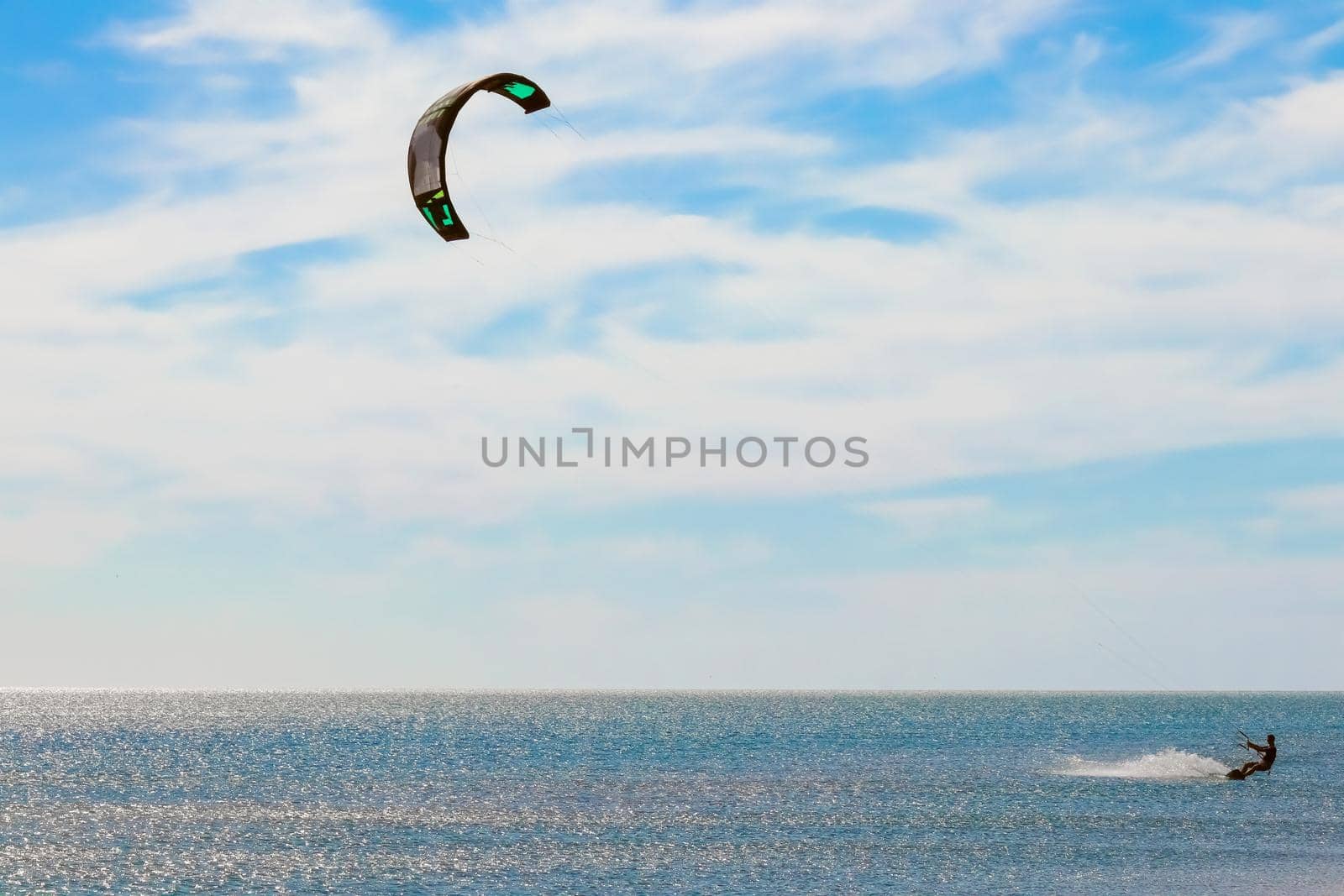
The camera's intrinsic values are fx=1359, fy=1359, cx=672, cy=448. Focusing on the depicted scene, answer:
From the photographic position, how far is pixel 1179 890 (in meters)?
31.5

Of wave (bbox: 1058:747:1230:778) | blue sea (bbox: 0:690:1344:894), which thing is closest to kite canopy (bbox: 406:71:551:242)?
blue sea (bbox: 0:690:1344:894)

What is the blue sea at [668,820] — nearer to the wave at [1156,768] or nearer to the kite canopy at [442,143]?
the wave at [1156,768]

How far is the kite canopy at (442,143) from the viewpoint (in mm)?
25609

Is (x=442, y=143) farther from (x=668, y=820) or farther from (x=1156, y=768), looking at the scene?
(x=1156, y=768)

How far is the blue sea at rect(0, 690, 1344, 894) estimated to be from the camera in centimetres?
3322

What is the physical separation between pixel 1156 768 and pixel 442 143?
51895 mm

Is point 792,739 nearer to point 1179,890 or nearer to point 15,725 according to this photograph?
point 1179,890

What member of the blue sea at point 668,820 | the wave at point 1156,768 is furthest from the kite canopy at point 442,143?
the wave at point 1156,768

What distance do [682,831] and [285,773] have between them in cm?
3176

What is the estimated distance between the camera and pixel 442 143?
25812 mm

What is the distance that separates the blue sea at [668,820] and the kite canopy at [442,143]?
15.7 metres

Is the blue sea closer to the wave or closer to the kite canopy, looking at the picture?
the wave

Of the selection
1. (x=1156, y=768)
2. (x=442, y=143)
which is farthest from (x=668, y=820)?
(x=1156, y=768)

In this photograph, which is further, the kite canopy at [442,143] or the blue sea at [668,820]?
the blue sea at [668,820]
